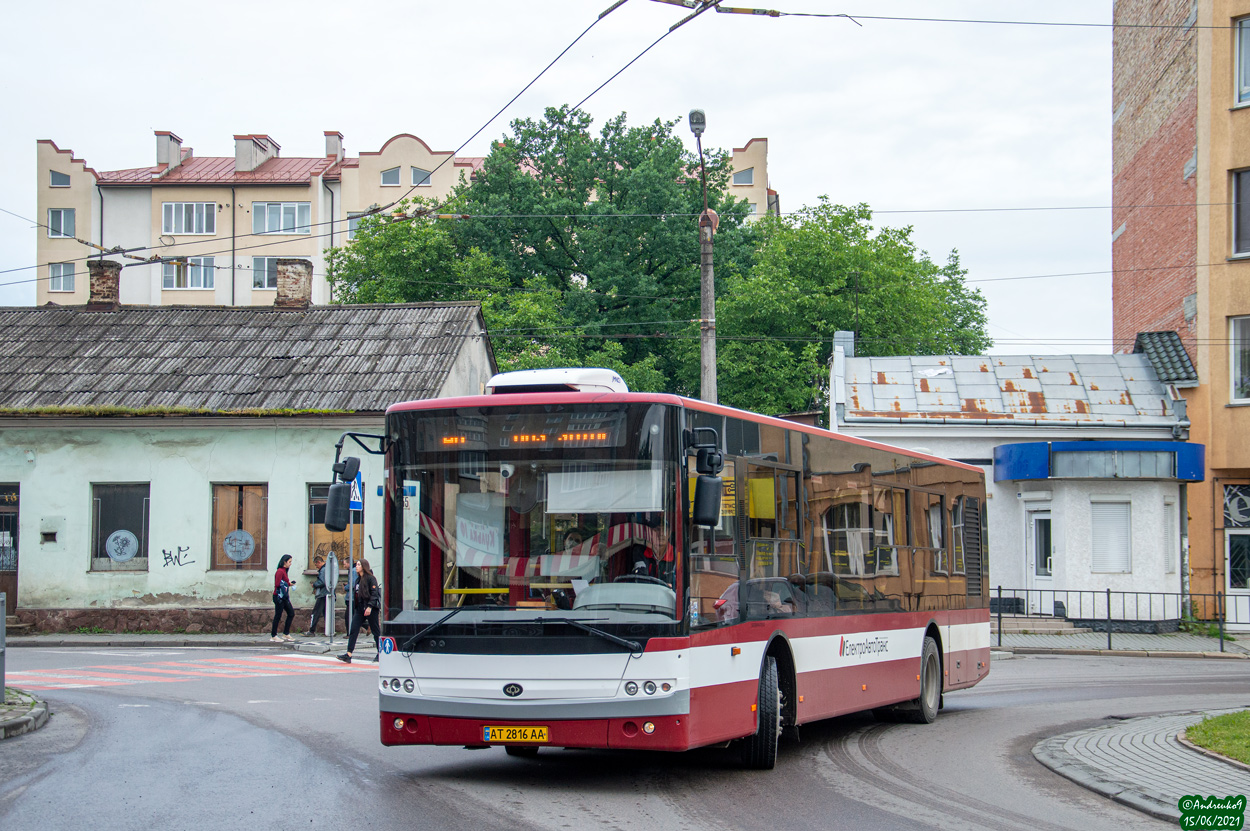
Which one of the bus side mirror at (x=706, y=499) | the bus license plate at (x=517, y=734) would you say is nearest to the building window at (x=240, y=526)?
the bus license plate at (x=517, y=734)

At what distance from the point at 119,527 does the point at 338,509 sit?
2002 cm

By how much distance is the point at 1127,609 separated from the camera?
28.4 metres

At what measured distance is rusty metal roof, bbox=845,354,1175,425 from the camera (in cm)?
3128

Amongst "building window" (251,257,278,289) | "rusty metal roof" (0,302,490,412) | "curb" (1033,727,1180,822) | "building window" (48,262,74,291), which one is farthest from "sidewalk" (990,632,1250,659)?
"building window" (48,262,74,291)

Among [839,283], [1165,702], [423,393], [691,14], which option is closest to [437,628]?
[691,14]

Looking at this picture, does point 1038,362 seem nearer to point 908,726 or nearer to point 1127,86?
point 1127,86

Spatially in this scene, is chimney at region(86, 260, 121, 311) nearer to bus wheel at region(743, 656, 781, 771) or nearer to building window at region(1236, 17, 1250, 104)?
bus wheel at region(743, 656, 781, 771)

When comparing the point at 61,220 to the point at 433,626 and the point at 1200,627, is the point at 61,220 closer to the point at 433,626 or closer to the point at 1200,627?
the point at 1200,627

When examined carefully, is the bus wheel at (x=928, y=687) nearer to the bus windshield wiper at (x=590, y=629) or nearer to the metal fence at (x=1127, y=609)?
the bus windshield wiper at (x=590, y=629)

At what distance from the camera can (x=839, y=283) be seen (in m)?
48.7

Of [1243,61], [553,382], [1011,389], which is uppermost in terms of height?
[1243,61]

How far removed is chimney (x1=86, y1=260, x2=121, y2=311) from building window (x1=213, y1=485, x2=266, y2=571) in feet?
26.5

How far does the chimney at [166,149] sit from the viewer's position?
69.9m
